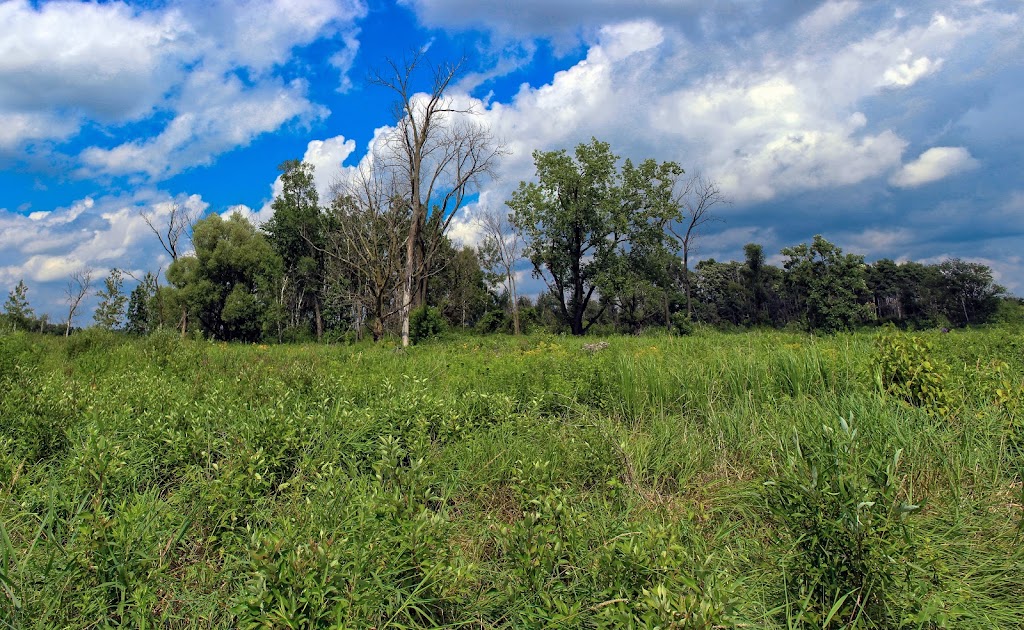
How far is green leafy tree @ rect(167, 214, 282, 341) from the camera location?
123ft

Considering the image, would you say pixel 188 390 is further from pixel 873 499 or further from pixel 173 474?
pixel 873 499

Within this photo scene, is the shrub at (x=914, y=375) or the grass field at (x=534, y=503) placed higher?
the shrub at (x=914, y=375)

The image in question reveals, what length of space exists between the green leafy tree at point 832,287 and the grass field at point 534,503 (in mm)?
31229

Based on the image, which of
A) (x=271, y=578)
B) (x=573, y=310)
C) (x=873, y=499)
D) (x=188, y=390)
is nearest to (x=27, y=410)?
(x=188, y=390)

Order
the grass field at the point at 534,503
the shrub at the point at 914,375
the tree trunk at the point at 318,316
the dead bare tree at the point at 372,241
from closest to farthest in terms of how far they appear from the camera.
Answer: the grass field at the point at 534,503, the shrub at the point at 914,375, the dead bare tree at the point at 372,241, the tree trunk at the point at 318,316

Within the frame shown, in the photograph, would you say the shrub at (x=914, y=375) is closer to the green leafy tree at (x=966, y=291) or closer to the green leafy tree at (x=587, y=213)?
the green leafy tree at (x=587, y=213)

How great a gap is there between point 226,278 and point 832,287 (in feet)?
133

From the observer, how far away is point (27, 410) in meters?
4.54

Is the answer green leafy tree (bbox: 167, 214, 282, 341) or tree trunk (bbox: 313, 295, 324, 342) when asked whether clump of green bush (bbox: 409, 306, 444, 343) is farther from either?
tree trunk (bbox: 313, 295, 324, 342)

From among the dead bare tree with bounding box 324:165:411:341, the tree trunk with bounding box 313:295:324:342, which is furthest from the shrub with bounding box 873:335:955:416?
the tree trunk with bounding box 313:295:324:342

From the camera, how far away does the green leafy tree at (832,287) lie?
1282 inches

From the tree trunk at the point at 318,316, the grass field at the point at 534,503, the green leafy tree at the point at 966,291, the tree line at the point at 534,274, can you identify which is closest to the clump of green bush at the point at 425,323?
the tree line at the point at 534,274

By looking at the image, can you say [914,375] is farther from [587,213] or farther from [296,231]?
[296,231]

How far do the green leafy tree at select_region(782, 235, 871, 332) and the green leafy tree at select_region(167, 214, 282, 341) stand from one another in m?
36.3
